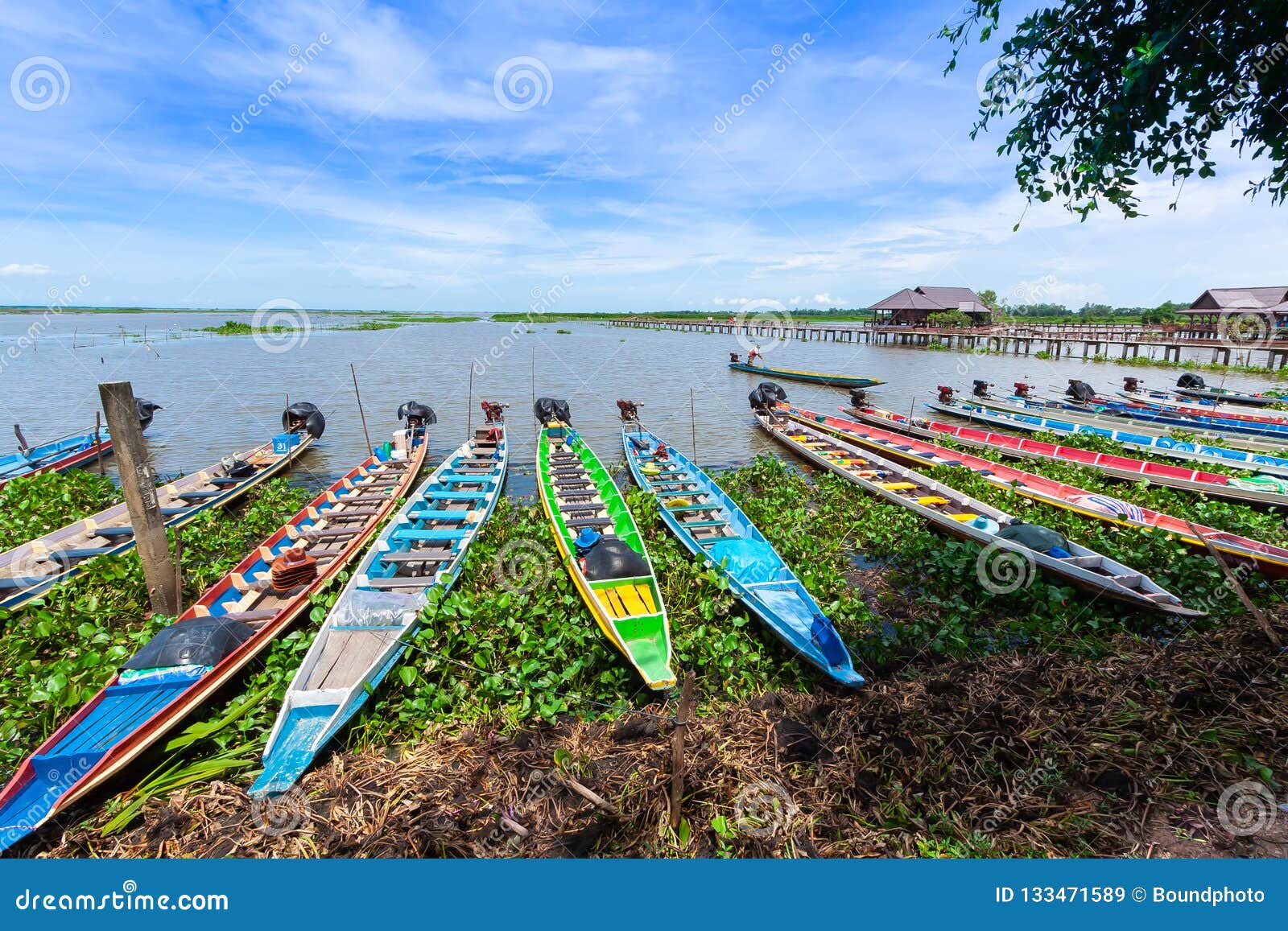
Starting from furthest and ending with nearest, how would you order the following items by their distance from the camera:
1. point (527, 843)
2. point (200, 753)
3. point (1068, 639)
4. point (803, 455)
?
point (803, 455) < point (1068, 639) < point (200, 753) < point (527, 843)

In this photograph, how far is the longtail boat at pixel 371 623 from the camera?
536cm

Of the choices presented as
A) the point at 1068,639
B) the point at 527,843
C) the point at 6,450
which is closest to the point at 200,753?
the point at 527,843

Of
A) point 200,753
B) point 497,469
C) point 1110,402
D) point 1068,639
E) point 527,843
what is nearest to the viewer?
point 527,843

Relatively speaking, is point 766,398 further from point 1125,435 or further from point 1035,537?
point 1035,537

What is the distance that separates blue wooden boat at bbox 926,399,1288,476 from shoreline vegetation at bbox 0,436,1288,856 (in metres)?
7.87

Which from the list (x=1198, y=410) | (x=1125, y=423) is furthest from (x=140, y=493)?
(x=1198, y=410)

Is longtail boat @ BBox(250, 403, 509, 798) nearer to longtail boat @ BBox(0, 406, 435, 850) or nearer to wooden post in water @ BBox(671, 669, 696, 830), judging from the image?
longtail boat @ BBox(0, 406, 435, 850)

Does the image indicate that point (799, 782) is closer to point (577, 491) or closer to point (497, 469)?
point (577, 491)

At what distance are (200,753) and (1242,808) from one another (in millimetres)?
9093

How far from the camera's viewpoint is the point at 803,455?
1817 centimetres

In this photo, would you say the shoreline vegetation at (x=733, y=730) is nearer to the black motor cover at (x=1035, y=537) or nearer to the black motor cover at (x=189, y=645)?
the black motor cover at (x=189, y=645)

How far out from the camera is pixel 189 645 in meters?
6.23

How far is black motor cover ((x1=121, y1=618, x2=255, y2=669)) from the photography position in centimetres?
610

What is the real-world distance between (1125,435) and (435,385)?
103ft
